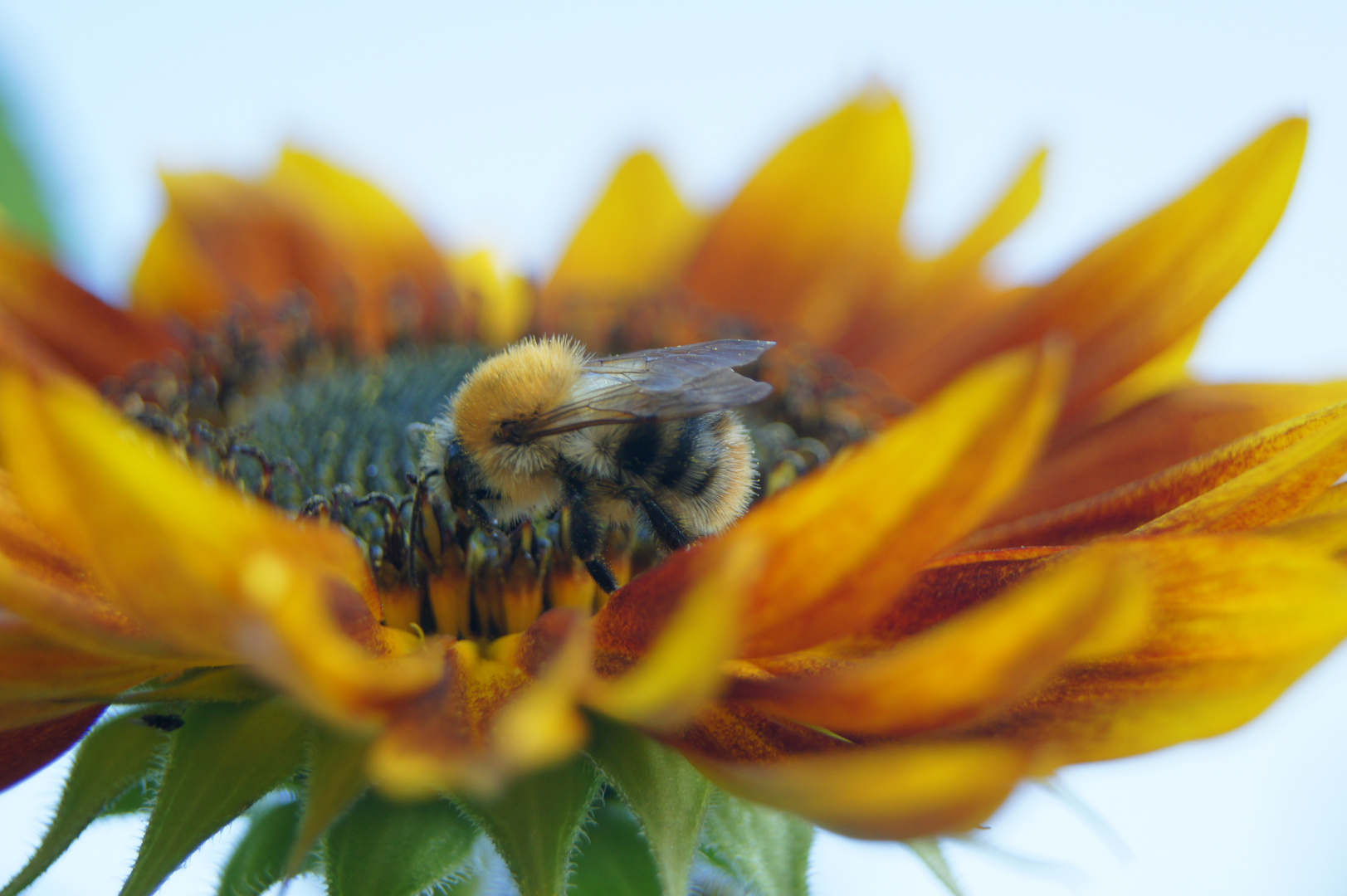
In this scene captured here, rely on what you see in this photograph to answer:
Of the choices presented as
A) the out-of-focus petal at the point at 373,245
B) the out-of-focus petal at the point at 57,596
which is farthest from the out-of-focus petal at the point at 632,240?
the out-of-focus petal at the point at 57,596

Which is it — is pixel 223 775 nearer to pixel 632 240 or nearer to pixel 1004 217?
pixel 1004 217

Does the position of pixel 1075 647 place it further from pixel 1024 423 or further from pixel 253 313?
pixel 253 313

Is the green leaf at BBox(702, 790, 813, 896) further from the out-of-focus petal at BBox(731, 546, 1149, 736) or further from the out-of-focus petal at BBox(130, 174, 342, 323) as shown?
the out-of-focus petal at BBox(130, 174, 342, 323)

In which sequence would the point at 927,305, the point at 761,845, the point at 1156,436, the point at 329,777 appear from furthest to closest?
1. the point at 927,305
2. the point at 1156,436
3. the point at 761,845
4. the point at 329,777

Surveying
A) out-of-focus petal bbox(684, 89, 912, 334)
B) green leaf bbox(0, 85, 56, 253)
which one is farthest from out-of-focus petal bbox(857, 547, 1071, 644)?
green leaf bbox(0, 85, 56, 253)

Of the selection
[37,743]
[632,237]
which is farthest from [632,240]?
A: [37,743]

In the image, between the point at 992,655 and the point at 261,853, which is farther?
the point at 261,853
